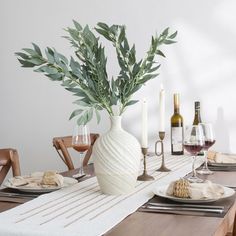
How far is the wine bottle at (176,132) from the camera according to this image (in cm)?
201

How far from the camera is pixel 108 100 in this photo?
1.16 metres

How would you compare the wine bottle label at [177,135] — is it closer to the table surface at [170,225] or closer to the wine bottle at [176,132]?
the wine bottle at [176,132]

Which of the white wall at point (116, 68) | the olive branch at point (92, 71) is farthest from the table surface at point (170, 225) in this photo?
the white wall at point (116, 68)

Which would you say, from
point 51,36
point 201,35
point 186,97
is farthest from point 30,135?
point 201,35

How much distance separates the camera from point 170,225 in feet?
2.86

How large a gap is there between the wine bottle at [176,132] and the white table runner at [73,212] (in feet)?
2.31

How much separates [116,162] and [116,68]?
1.34 meters

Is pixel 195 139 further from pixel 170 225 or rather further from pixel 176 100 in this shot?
pixel 176 100

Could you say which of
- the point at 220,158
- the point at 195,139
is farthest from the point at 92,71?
the point at 220,158

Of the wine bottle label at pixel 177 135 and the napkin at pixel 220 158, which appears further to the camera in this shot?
the wine bottle label at pixel 177 135

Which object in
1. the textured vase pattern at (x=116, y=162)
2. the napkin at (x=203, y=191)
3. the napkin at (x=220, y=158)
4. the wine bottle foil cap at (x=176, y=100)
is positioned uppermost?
the wine bottle foil cap at (x=176, y=100)

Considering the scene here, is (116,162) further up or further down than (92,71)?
further down

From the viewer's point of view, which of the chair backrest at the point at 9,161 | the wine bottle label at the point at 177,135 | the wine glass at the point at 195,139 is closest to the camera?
the wine glass at the point at 195,139

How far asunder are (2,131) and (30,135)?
8.3 inches
